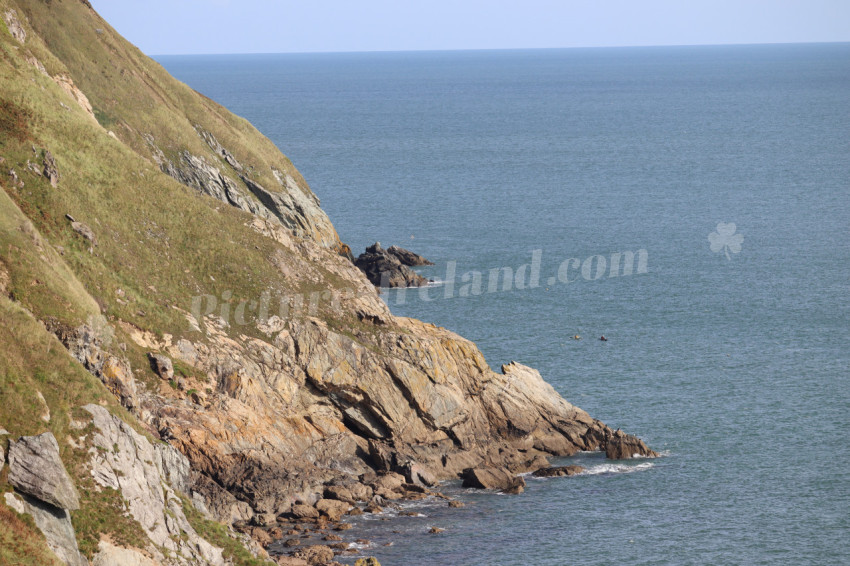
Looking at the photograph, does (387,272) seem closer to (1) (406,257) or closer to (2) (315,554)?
(1) (406,257)

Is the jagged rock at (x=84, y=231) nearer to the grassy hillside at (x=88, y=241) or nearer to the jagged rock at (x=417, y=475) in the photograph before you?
the grassy hillside at (x=88, y=241)

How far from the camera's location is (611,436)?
279 ft

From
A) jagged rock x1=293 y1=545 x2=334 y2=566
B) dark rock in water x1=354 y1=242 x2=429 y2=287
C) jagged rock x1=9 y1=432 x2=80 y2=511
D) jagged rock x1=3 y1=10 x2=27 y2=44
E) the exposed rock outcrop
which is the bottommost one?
jagged rock x1=293 y1=545 x2=334 y2=566

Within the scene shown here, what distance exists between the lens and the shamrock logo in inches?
6240

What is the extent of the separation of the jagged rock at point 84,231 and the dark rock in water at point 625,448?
43162 millimetres

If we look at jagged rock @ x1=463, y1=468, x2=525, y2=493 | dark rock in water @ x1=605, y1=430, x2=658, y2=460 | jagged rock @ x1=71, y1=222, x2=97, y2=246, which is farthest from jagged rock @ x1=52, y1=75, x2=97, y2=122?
dark rock in water @ x1=605, y1=430, x2=658, y2=460

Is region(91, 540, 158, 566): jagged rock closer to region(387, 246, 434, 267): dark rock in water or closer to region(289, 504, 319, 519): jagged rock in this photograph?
region(289, 504, 319, 519): jagged rock

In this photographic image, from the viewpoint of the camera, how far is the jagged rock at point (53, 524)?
4547 cm

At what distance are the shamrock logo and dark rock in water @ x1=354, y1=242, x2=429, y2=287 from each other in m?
50.9

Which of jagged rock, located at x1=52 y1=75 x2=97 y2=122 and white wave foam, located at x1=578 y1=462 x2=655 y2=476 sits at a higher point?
jagged rock, located at x1=52 y1=75 x2=97 y2=122

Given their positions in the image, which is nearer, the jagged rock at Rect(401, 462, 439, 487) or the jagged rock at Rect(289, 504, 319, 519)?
the jagged rock at Rect(289, 504, 319, 519)

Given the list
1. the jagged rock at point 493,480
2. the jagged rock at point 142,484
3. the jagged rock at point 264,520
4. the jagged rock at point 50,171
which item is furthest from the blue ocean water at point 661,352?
the jagged rock at point 50,171

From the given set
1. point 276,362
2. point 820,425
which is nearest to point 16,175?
point 276,362

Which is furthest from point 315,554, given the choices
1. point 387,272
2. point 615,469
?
point 387,272
